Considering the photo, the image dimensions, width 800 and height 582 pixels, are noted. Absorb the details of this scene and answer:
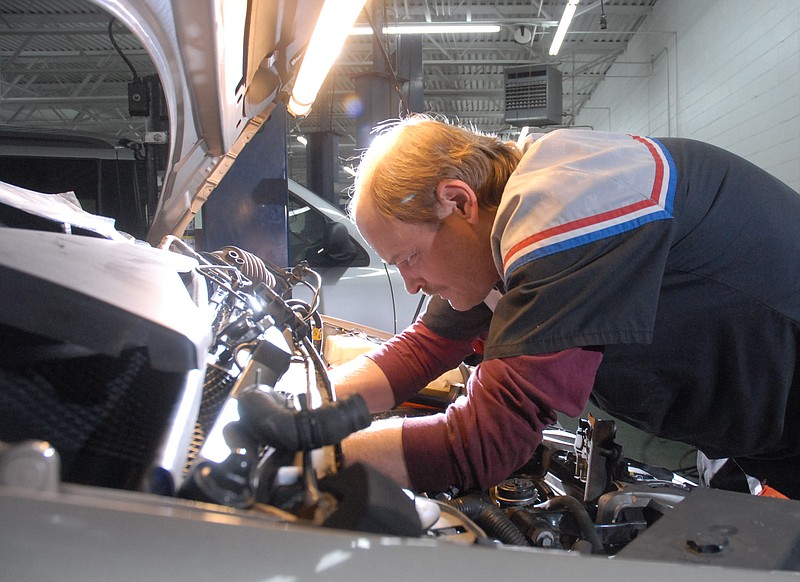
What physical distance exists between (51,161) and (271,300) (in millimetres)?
2440

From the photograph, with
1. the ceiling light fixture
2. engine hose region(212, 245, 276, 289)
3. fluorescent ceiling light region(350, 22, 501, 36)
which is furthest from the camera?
fluorescent ceiling light region(350, 22, 501, 36)

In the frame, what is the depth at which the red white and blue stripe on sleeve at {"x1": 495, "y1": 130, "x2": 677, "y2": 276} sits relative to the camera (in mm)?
843

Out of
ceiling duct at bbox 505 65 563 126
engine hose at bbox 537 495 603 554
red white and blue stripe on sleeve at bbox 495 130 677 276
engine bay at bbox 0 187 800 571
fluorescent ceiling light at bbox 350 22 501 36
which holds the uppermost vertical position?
fluorescent ceiling light at bbox 350 22 501 36

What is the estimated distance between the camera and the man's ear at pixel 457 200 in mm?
1086

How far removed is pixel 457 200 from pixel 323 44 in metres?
1.19

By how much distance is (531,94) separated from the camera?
677 cm

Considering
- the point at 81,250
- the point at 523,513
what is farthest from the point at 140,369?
the point at 523,513

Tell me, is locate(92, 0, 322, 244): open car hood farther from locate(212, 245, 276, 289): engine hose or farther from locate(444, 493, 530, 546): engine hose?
locate(444, 493, 530, 546): engine hose

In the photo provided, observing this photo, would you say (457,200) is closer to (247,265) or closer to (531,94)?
(247,265)

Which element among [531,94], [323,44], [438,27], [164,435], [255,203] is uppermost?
[438,27]

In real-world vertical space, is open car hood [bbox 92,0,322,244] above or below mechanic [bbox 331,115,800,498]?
above

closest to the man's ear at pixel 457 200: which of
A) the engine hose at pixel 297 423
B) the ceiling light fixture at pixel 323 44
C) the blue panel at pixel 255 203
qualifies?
the engine hose at pixel 297 423

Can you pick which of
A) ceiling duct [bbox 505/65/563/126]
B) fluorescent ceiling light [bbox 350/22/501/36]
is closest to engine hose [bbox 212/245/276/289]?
fluorescent ceiling light [bbox 350/22/501/36]

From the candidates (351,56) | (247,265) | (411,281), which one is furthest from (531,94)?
(411,281)
